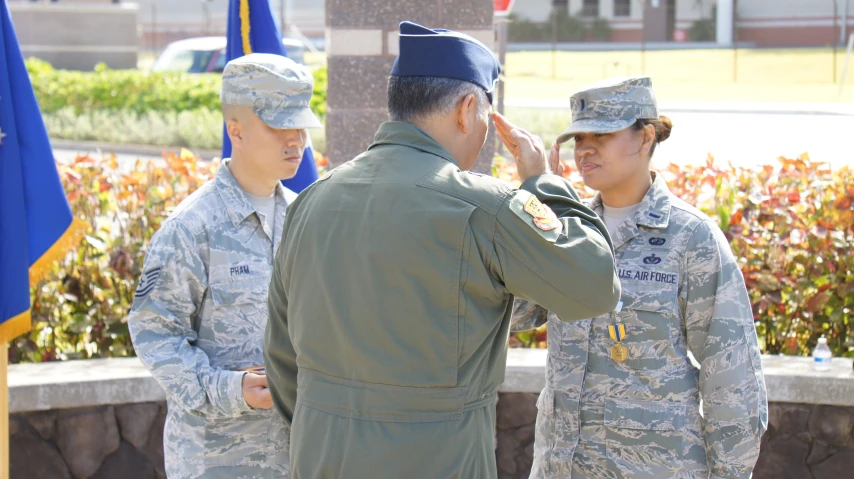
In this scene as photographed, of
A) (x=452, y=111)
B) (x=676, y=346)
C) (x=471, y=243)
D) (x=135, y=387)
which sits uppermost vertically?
(x=452, y=111)

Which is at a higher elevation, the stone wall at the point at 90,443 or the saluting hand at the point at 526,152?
the saluting hand at the point at 526,152

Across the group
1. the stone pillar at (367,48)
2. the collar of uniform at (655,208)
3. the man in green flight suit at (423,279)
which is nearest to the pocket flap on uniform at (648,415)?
the collar of uniform at (655,208)

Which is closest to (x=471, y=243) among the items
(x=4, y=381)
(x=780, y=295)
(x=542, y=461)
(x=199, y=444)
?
(x=542, y=461)

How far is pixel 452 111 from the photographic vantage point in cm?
218

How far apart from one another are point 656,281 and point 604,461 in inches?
20.0

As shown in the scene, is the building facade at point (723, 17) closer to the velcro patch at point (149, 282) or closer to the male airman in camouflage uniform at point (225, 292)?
the male airman in camouflage uniform at point (225, 292)

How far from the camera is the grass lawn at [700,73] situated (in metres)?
28.2

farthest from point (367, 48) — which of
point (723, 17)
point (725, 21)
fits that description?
point (725, 21)

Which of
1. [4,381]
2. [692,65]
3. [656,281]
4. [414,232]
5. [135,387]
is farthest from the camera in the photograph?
[692,65]

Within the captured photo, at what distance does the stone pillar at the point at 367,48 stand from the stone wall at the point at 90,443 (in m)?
1.96

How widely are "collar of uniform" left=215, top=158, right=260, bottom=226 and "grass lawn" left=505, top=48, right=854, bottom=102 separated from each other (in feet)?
80.5

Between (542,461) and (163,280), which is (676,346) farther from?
(163,280)

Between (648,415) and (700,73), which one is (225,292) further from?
(700,73)

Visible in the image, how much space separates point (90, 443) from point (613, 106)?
2607mm
